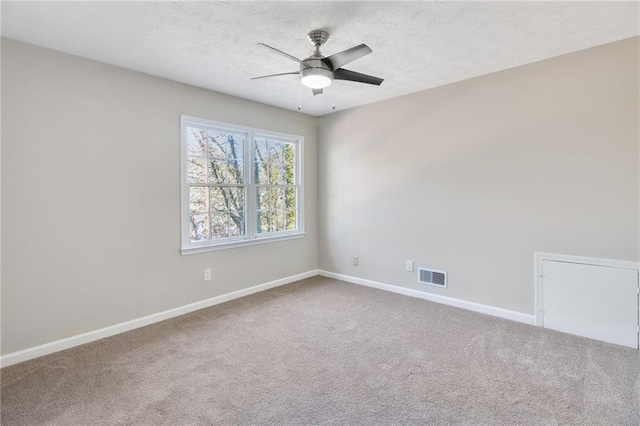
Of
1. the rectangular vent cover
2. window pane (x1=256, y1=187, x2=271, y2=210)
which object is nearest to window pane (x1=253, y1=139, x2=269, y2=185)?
window pane (x1=256, y1=187, x2=271, y2=210)

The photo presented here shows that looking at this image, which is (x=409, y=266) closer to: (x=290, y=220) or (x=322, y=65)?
(x=290, y=220)

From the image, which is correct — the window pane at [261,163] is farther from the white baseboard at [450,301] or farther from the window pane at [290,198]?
the white baseboard at [450,301]

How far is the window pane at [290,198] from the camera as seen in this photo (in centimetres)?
469

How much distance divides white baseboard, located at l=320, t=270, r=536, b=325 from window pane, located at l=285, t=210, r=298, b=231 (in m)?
0.98

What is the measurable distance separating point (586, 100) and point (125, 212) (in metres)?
4.38

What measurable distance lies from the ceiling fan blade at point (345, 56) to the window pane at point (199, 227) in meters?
2.30

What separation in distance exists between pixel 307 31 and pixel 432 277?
2.98 meters

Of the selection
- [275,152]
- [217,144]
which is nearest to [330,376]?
[217,144]

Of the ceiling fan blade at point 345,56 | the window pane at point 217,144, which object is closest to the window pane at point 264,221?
the window pane at point 217,144

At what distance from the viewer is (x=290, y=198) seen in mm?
4750

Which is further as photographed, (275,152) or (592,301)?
(275,152)

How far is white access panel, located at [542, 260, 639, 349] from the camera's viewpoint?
→ 2652 millimetres

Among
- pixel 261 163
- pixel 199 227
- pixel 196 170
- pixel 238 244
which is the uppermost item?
pixel 261 163

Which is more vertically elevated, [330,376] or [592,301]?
[592,301]
